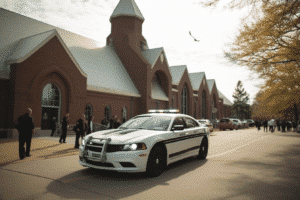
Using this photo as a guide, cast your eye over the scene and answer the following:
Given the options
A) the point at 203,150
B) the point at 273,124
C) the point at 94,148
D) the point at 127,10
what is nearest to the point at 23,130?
the point at 94,148

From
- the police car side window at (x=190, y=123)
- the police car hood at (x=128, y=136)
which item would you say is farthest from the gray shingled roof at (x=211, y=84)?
the police car hood at (x=128, y=136)

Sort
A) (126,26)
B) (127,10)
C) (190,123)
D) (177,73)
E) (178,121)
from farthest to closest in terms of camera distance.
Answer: (177,73), (127,10), (126,26), (190,123), (178,121)

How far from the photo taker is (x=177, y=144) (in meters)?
6.98

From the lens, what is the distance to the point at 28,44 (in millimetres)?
17922

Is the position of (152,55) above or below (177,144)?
above

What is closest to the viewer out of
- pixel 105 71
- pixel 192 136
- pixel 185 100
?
pixel 192 136

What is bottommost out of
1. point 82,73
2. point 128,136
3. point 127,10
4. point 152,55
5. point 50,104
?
point 128,136

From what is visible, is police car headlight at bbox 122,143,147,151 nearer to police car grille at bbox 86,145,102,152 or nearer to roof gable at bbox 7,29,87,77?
police car grille at bbox 86,145,102,152

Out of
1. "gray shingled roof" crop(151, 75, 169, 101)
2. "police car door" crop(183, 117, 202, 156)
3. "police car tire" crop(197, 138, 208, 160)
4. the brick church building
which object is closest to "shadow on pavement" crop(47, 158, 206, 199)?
"police car door" crop(183, 117, 202, 156)

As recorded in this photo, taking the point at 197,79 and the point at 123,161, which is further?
the point at 197,79

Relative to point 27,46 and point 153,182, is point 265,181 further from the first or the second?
point 27,46

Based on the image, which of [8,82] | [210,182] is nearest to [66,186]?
[210,182]

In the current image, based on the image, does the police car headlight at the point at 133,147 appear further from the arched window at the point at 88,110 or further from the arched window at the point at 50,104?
the arched window at the point at 88,110

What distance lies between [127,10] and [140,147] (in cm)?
3003
